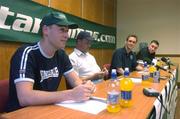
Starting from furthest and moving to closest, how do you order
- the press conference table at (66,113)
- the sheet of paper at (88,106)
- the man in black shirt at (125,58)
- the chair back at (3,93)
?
the man in black shirt at (125,58) → the chair back at (3,93) → the sheet of paper at (88,106) → the press conference table at (66,113)

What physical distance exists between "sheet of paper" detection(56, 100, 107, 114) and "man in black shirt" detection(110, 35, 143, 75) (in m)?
1.91

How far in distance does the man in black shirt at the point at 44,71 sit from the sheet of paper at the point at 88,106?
3 cm

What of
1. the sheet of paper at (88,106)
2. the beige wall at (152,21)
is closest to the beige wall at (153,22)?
the beige wall at (152,21)

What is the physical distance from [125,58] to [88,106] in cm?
232

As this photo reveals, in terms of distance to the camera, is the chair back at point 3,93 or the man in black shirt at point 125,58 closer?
the chair back at point 3,93

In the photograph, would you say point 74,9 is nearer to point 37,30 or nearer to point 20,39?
point 37,30

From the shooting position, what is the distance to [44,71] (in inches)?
59.9

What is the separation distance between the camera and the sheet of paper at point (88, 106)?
121 centimetres

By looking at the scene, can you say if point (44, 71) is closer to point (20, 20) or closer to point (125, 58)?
point (20, 20)

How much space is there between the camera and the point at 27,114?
1.11 meters

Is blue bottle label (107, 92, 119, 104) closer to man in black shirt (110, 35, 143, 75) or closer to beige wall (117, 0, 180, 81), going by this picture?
man in black shirt (110, 35, 143, 75)

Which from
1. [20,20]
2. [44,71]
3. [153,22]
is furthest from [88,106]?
[153,22]

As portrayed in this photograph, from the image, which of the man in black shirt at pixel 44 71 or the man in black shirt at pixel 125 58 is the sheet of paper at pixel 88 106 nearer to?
the man in black shirt at pixel 44 71

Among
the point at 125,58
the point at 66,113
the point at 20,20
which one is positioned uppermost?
the point at 20,20
